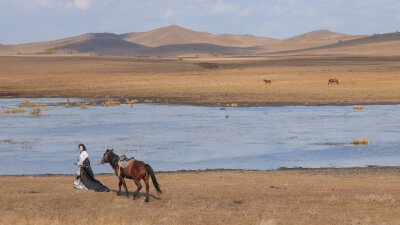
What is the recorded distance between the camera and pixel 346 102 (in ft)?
130

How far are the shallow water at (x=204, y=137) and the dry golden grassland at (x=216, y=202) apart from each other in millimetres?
3274

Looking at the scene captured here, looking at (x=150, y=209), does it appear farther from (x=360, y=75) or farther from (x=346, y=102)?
(x=360, y=75)

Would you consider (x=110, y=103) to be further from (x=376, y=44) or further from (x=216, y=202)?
(x=376, y=44)

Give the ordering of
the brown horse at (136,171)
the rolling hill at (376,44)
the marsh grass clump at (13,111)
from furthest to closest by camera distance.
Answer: the rolling hill at (376,44) < the marsh grass clump at (13,111) < the brown horse at (136,171)

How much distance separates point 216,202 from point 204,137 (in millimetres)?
12718

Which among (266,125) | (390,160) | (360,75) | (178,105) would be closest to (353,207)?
(390,160)

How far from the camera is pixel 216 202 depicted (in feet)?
42.1

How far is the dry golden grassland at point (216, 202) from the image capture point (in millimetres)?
11234

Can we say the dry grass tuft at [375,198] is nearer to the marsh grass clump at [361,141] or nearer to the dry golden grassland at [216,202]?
the dry golden grassland at [216,202]

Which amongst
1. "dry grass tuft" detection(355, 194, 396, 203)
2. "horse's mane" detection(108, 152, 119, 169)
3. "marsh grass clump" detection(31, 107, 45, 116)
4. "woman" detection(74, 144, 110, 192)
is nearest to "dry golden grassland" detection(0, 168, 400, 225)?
"dry grass tuft" detection(355, 194, 396, 203)

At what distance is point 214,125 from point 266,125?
217 cm

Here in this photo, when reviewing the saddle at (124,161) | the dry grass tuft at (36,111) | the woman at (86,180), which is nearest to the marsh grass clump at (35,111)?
the dry grass tuft at (36,111)

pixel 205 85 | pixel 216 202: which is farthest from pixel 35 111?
pixel 216 202

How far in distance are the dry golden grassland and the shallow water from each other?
129 inches
